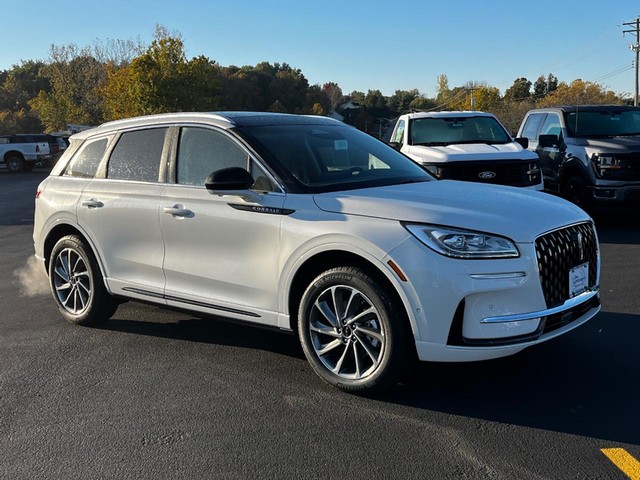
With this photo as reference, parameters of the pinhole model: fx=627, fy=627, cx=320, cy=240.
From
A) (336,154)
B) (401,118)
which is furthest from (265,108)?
(336,154)

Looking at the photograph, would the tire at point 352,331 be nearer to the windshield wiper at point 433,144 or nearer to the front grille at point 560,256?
the front grille at point 560,256

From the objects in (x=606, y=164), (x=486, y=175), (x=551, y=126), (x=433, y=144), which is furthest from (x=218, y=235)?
(x=551, y=126)

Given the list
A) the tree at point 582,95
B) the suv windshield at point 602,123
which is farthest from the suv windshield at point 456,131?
the tree at point 582,95

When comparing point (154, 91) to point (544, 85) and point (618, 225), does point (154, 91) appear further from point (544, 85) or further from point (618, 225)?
point (544, 85)

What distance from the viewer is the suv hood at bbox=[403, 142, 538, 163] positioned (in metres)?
9.38

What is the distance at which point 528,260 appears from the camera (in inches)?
141

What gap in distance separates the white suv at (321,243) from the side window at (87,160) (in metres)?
0.02

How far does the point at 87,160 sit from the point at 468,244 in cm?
374

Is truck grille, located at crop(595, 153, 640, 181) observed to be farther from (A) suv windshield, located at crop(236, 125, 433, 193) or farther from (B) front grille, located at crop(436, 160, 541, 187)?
(A) suv windshield, located at crop(236, 125, 433, 193)

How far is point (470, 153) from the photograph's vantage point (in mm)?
9477

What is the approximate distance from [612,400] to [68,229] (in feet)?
15.3

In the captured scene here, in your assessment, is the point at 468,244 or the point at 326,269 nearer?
the point at 468,244

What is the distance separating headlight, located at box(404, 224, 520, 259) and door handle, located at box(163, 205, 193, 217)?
6.16 feet

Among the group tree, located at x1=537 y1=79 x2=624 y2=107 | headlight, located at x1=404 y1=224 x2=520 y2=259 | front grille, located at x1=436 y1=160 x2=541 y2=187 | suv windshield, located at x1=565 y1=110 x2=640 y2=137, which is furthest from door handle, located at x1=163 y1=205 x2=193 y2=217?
tree, located at x1=537 y1=79 x2=624 y2=107
